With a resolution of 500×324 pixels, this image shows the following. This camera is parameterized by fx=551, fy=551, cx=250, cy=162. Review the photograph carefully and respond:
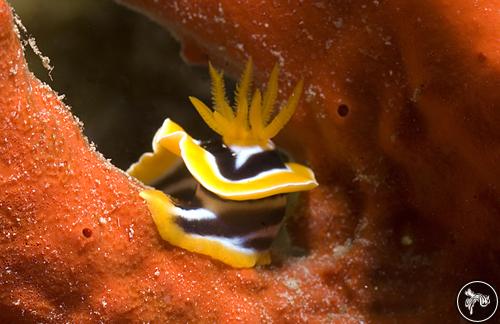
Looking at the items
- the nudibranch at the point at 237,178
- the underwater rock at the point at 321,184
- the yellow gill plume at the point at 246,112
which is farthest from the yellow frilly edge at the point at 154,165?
the underwater rock at the point at 321,184

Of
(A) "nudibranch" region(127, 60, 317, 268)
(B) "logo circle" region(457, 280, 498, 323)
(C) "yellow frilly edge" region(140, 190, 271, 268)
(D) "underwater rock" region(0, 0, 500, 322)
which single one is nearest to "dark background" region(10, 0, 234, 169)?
(D) "underwater rock" region(0, 0, 500, 322)

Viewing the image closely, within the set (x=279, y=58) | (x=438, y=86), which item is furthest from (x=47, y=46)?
(x=438, y=86)

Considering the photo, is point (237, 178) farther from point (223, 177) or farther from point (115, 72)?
point (115, 72)

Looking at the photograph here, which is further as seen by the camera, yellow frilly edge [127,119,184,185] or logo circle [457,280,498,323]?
yellow frilly edge [127,119,184,185]

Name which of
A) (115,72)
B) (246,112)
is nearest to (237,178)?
(246,112)

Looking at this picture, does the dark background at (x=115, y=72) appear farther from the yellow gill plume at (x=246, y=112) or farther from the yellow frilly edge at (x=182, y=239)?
the yellow frilly edge at (x=182, y=239)

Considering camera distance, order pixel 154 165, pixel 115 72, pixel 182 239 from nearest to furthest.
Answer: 1. pixel 182 239
2. pixel 154 165
3. pixel 115 72

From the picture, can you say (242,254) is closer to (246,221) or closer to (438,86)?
(246,221)

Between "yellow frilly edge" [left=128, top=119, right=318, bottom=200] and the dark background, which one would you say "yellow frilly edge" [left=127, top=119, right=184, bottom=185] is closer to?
"yellow frilly edge" [left=128, top=119, right=318, bottom=200]
